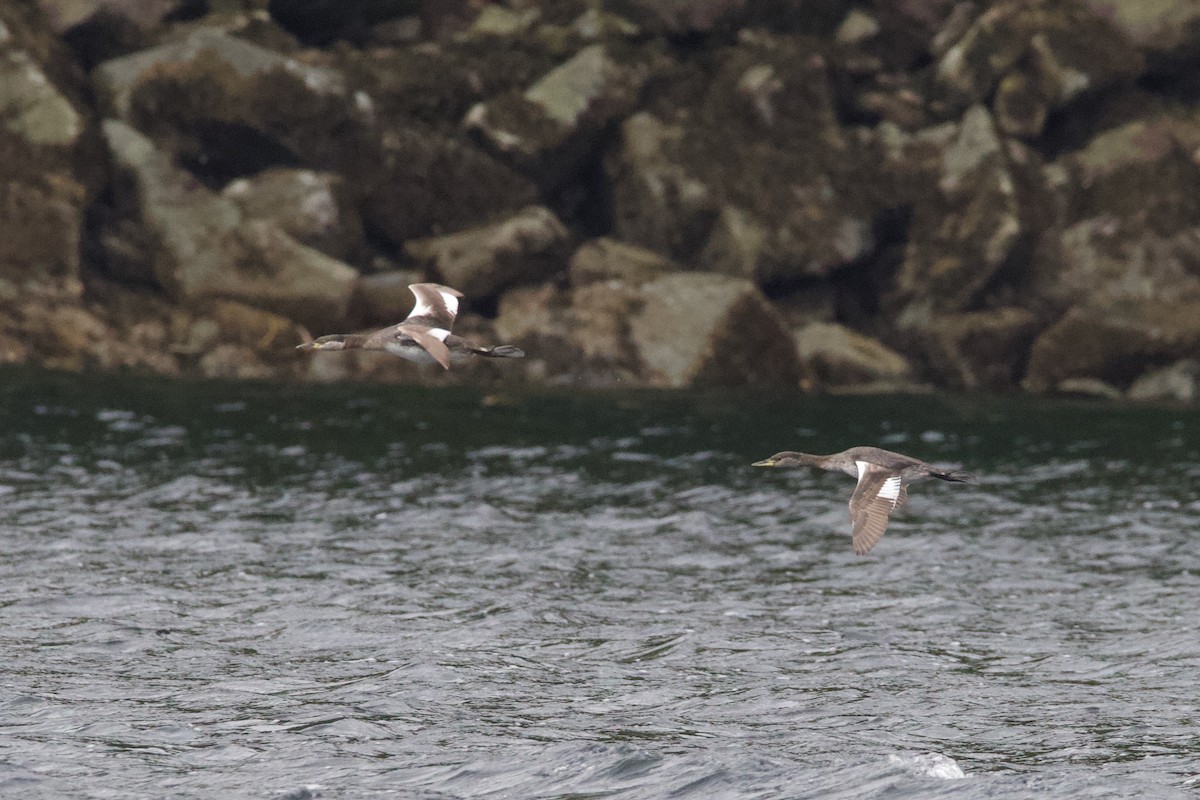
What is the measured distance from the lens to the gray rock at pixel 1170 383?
49219 mm

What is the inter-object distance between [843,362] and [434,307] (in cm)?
2549

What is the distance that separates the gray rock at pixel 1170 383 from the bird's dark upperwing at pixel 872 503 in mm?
29971

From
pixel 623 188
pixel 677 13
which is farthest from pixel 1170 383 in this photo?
pixel 677 13

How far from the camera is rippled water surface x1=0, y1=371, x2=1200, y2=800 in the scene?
18984 mm

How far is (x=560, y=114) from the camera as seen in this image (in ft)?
175

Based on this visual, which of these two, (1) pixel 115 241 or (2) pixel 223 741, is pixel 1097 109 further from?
(2) pixel 223 741

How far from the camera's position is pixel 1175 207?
178 ft

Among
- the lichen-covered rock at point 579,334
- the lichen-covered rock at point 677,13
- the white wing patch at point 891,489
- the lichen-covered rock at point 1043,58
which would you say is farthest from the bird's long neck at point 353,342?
the lichen-covered rock at point 1043,58

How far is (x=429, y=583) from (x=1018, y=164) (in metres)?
33.3

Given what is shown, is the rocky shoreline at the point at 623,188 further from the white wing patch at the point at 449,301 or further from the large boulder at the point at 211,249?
the white wing patch at the point at 449,301

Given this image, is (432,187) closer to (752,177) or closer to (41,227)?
(752,177)

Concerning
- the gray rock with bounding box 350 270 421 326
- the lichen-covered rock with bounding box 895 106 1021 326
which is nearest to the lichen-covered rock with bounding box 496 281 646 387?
the gray rock with bounding box 350 270 421 326

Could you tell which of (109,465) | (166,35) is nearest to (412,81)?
(166,35)

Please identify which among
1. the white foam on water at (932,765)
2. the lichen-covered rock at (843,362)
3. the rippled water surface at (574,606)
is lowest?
the white foam on water at (932,765)
